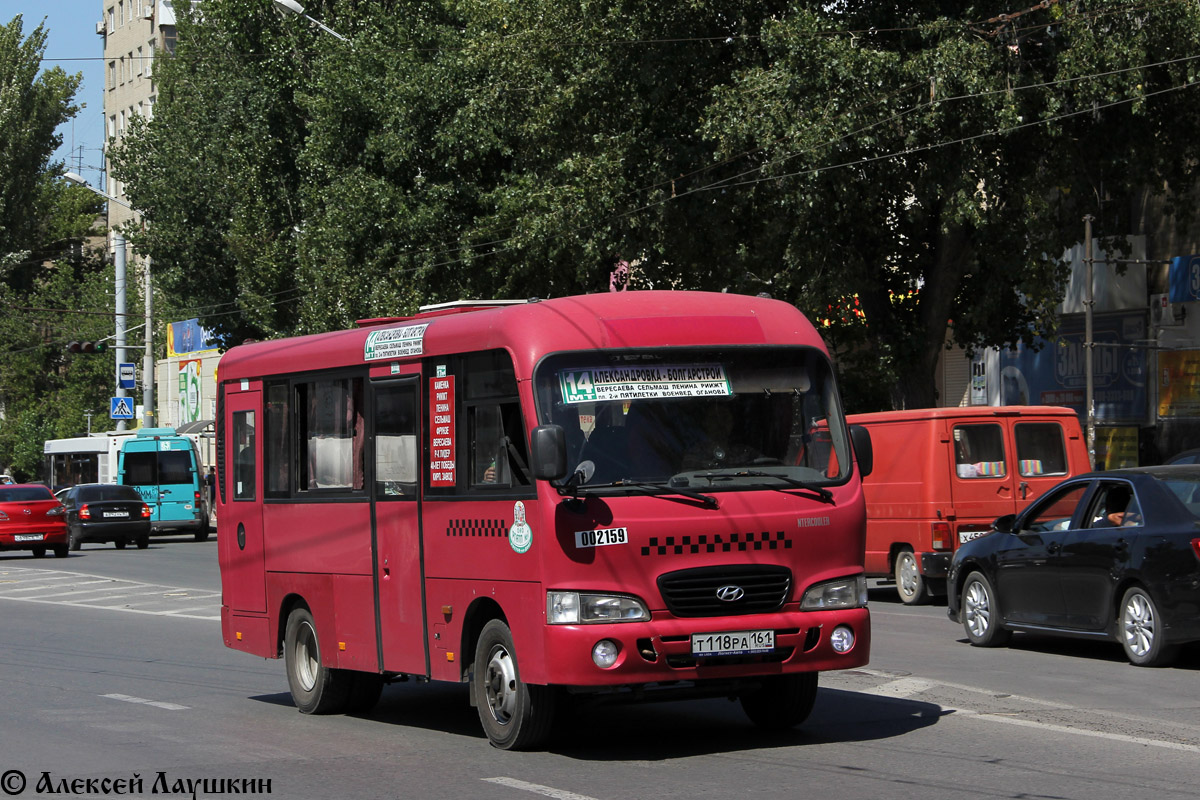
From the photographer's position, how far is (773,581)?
9.31 m

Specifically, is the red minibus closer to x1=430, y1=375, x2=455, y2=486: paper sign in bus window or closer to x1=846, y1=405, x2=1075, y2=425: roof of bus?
x1=430, y1=375, x2=455, y2=486: paper sign in bus window

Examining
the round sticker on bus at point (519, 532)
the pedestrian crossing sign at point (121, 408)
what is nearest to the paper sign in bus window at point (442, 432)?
the round sticker on bus at point (519, 532)

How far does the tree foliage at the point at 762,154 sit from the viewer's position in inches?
912

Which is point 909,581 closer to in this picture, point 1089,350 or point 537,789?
point 1089,350

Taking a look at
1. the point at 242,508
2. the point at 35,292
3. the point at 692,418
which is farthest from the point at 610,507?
the point at 35,292

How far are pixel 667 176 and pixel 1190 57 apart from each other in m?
8.59

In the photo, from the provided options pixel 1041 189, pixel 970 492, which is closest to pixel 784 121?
pixel 1041 189

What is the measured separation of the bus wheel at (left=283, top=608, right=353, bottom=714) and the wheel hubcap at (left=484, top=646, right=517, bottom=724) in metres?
2.35

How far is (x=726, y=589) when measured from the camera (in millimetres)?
9188

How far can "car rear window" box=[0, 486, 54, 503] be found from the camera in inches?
1452

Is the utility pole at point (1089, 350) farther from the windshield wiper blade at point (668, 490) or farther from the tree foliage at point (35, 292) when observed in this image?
the tree foliage at point (35, 292)

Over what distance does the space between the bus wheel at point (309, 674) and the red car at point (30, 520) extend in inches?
1030

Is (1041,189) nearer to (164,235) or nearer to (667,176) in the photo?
(667,176)

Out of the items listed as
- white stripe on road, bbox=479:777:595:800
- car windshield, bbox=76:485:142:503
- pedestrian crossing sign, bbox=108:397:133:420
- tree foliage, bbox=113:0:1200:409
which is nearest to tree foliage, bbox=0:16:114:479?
pedestrian crossing sign, bbox=108:397:133:420
